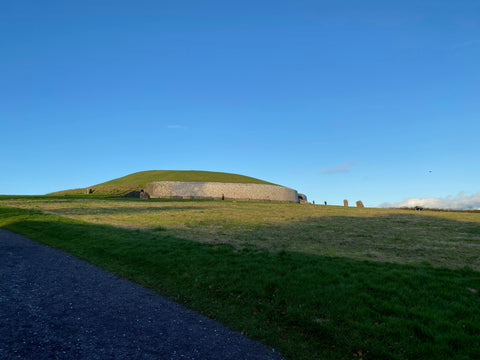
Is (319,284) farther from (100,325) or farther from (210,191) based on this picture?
(210,191)

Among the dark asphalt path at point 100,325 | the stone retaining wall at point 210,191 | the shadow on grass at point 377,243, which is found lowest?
the dark asphalt path at point 100,325

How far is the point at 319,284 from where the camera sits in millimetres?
11875

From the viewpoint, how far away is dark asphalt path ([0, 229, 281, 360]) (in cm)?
783

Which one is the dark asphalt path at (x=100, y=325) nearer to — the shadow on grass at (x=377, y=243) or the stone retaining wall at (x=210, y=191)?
the shadow on grass at (x=377, y=243)

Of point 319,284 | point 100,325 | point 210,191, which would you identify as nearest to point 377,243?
point 319,284

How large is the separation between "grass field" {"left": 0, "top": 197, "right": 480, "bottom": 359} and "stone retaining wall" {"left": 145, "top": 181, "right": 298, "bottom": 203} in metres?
55.1

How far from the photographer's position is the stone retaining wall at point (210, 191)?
258 feet

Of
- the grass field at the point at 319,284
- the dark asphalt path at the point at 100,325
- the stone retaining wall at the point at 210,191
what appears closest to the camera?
the dark asphalt path at the point at 100,325

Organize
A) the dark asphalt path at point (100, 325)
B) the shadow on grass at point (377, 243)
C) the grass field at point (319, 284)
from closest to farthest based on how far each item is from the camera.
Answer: the dark asphalt path at point (100, 325) → the grass field at point (319, 284) → the shadow on grass at point (377, 243)

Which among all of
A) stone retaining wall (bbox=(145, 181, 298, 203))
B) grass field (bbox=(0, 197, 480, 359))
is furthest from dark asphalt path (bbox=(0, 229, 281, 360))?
stone retaining wall (bbox=(145, 181, 298, 203))

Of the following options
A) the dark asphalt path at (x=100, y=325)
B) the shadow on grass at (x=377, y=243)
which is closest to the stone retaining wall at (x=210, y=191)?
the shadow on grass at (x=377, y=243)

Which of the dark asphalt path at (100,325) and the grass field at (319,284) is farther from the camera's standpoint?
the grass field at (319,284)

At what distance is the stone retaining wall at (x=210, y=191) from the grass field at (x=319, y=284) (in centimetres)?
5508

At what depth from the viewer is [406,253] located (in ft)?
58.2
